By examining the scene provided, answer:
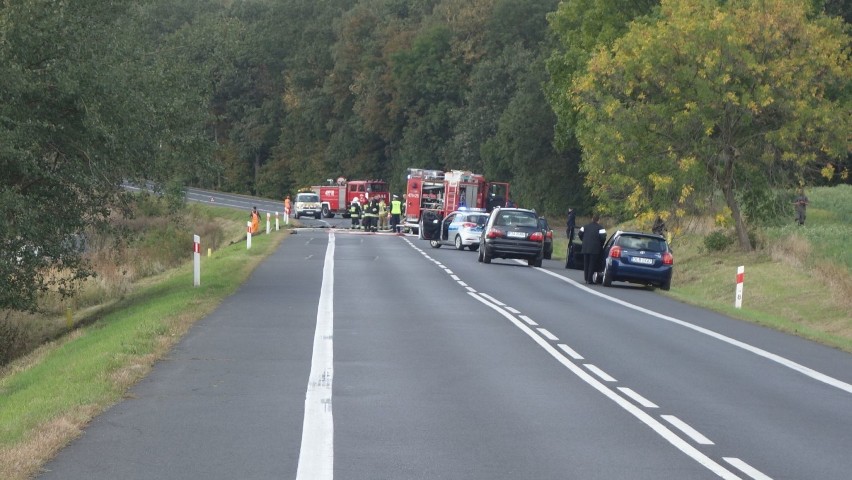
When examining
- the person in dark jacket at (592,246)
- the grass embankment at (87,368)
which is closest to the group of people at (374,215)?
the person in dark jacket at (592,246)

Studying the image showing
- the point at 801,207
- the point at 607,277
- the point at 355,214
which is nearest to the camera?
the point at 607,277

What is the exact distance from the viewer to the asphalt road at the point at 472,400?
912cm

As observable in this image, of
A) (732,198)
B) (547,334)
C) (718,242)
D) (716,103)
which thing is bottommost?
(547,334)

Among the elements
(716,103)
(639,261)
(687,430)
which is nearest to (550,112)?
(716,103)

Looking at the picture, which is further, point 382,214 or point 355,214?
point 382,214

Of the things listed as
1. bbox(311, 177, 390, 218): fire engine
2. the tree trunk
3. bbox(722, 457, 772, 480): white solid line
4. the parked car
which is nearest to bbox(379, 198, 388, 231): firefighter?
the parked car

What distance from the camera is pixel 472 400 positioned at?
1212 cm

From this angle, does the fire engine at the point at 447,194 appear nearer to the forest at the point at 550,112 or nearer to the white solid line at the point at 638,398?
the forest at the point at 550,112

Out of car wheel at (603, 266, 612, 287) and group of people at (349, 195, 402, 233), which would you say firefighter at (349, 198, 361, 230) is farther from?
car wheel at (603, 266, 612, 287)

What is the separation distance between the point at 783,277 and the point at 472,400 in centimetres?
2424

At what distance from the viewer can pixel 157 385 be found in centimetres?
1290

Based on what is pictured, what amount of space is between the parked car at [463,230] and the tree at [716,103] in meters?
8.26

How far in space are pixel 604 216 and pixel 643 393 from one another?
206 ft

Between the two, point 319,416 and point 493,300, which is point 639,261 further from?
point 319,416
